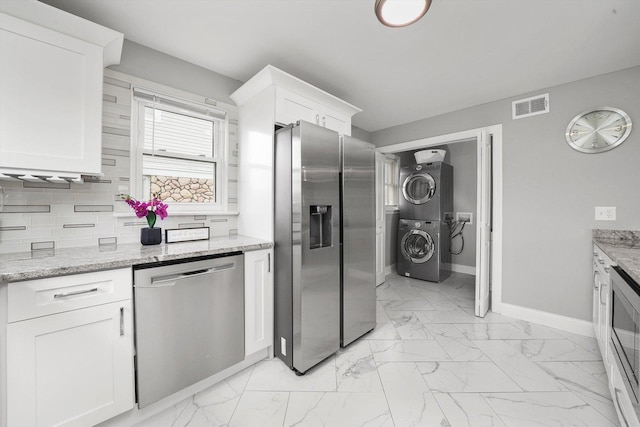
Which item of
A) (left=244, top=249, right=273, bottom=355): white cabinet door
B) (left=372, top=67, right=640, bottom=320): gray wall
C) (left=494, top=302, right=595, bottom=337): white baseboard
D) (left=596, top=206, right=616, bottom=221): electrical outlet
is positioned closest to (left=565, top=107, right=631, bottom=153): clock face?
(left=372, top=67, right=640, bottom=320): gray wall

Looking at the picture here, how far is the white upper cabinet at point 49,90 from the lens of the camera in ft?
3.97

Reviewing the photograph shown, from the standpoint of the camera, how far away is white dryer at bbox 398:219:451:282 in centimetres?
381

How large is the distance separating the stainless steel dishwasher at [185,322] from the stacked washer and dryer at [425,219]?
321 centimetres

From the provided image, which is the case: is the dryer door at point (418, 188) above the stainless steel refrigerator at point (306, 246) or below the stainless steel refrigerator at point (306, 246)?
above

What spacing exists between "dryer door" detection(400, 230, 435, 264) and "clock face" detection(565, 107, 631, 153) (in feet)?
6.70

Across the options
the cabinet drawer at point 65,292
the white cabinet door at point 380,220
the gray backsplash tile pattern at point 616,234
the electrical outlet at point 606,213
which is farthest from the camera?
the white cabinet door at point 380,220

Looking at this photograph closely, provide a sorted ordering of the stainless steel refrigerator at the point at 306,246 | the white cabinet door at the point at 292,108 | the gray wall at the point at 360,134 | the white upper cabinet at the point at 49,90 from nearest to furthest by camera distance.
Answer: the white upper cabinet at the point at 49,90 → the stainless steel refrigerator at the point at 306,246 → the white cabinet door at the point at 292,108 → the gray wall at the point at 360,134

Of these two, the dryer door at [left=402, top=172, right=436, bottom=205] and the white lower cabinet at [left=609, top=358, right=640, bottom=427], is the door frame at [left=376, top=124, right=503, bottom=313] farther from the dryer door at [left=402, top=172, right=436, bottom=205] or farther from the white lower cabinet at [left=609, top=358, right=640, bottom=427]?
the white lower cabinet at [left=609, top=358, right=640, bottom=427]

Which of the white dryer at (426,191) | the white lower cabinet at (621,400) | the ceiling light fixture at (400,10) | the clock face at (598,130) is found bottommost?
the white lower cabinet at (621,400)

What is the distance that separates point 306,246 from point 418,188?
305 cm

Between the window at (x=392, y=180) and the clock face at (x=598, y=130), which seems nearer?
the clock face at (x=598, y=130)

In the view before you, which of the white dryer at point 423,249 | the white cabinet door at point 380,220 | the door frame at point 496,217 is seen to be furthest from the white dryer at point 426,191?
the door frame at point 496,217

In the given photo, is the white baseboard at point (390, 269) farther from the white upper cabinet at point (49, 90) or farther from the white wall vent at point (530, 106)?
the white upper cabinet at point (49, 90)

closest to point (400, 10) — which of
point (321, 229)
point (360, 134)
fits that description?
point (321, 229)
